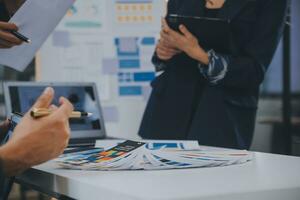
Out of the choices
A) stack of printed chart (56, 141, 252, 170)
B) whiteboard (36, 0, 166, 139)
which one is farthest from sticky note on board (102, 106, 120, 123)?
stack of printed chart (56, 141, 252, 170)

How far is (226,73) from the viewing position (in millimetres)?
1789

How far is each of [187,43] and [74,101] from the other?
1.70 ft

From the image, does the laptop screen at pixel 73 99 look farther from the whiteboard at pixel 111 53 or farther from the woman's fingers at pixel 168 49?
the whiteboard at pixel 111 53

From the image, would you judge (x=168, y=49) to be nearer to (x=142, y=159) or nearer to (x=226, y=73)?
(x=226, y=73)

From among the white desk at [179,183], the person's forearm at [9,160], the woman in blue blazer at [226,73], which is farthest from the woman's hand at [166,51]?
the person's forearm at [9,160]

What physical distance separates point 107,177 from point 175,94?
3.33ft

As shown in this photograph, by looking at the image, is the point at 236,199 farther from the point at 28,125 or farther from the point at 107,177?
the point at 28,125

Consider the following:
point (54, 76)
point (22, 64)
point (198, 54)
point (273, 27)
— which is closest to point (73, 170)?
point (22, 64)

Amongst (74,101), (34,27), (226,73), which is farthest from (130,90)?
(34,27)

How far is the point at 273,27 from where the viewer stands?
181 centimetres

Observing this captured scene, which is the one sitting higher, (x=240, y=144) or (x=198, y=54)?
(x=198, y=54)

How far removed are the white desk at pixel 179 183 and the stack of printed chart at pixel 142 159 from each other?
0.03 meters

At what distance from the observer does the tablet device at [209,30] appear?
1.74 m

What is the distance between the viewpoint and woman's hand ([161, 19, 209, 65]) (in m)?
1.81
